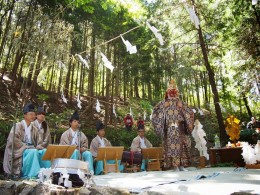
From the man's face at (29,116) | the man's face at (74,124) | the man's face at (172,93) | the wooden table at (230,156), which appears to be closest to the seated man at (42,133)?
the man's face at (29,116)

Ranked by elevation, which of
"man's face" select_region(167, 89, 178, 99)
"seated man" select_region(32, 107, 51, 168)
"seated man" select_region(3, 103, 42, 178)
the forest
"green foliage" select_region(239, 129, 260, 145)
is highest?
the forest

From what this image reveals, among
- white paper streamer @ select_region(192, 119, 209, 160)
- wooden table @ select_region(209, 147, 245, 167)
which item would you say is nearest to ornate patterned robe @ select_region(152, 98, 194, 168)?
white paper streamer @ select_region(192, 119, 209, 160)

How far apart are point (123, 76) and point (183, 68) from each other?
9874 mm

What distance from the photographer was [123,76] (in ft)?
79.6

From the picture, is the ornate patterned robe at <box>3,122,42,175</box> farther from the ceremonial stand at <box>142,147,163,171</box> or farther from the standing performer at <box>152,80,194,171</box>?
the ceremonial stand at <box>142,147,163,171</box>

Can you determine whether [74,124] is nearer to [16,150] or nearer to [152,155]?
[16,150]

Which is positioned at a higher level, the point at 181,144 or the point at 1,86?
the point at 1,86

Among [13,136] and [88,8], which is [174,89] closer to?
[13,136]

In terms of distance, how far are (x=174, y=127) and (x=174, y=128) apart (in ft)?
0.08

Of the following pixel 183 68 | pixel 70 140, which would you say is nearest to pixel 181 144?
pixel 70 140

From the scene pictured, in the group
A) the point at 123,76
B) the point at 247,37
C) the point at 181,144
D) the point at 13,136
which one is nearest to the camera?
the point at 13,136

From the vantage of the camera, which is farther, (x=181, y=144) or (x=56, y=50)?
(x=56, y=50)

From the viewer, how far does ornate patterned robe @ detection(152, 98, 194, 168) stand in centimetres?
702

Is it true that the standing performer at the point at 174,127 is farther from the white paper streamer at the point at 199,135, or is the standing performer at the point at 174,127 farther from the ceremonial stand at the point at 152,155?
the white paper streamer at the point at 199,135
